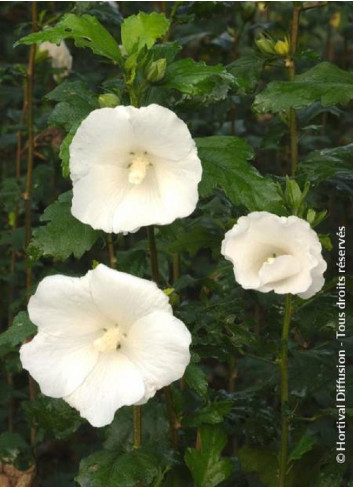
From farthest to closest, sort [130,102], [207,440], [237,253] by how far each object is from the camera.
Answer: [207,440] < [130,102] < [237,253]

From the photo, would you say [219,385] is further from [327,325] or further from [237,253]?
[237,253]

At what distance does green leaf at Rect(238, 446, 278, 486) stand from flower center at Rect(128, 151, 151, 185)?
634mm

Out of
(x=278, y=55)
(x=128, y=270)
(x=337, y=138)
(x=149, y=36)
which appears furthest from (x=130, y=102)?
(x=337, y=138)

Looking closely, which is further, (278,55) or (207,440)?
(278,55)

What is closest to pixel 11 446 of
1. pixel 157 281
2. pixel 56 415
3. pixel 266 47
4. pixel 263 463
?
pixel 56 415

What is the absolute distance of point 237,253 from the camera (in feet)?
4.30

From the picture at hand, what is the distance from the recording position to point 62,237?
1.38 meters

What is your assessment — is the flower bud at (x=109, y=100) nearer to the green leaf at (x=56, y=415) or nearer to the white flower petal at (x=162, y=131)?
the white flower petal at (x=162, y=131)

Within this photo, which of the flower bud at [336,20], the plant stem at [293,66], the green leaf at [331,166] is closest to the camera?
the green leaf at [331,166]

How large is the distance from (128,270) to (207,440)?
0.37 meters

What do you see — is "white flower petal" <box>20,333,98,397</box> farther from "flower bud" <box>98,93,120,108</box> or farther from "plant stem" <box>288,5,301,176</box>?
"plant stem" <box>288,5,301,176</box>

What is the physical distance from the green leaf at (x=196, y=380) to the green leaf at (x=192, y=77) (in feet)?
1.42

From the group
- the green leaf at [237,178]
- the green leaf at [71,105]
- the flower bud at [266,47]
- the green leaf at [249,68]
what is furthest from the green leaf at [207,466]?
the flower bud at [266,47]

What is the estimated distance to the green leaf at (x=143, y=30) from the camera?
52.7 inches
